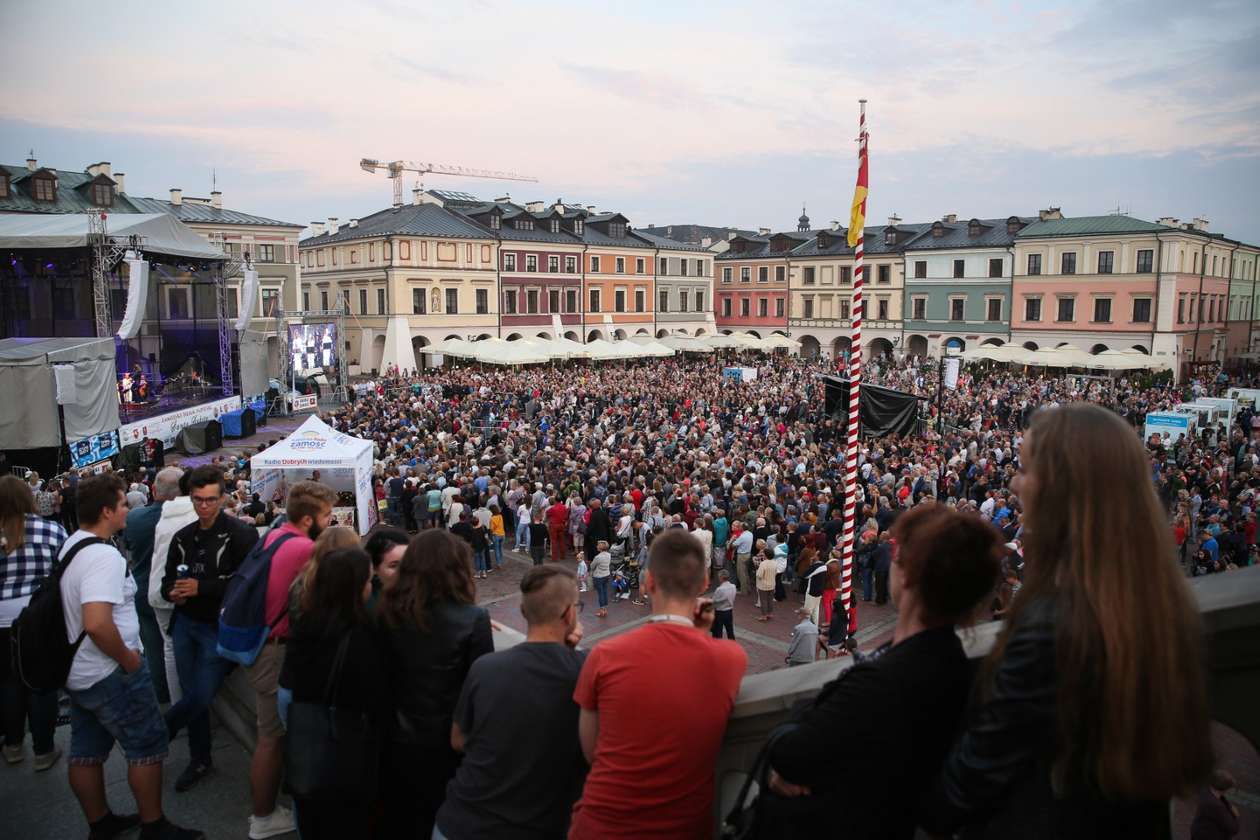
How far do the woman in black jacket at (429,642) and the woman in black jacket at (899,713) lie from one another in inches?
54.6

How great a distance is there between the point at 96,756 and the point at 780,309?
195 feet

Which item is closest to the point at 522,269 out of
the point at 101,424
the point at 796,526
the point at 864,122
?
the point at 101,424

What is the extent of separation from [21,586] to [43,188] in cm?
4253

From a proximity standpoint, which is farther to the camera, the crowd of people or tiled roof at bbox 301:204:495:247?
tiled roof at bbox 301:204:495:247

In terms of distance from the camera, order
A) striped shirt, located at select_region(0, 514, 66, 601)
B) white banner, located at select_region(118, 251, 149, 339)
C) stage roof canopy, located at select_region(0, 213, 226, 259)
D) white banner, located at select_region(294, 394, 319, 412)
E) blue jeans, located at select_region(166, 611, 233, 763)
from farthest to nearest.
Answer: white banner, located at select_region(294, 394, 319, 412) < stage roof canopy, located at select_region(0, 213, 226, 259) < white banner, located at select_region(118, 251, 149, 339) < striped shirt, located at select_region(0, 514, 66, 601) < blue jeans, located at select_region(166, 611, 233, 763)

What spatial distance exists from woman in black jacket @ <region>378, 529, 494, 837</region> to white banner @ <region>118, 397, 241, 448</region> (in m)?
21.0

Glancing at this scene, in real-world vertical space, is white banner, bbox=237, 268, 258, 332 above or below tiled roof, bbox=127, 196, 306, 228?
below

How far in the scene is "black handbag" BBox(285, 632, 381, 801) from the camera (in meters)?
3.01

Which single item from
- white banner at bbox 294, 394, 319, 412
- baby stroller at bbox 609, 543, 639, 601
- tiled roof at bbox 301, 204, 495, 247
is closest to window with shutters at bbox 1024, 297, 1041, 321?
tiled roof at bbox 301, 204, 495, 247

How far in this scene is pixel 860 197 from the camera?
324 inches

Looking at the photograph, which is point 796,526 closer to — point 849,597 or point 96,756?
point 849,597

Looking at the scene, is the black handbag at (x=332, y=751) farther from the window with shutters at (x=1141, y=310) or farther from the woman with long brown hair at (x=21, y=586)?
the window with shutters at (x=1141, y=310)

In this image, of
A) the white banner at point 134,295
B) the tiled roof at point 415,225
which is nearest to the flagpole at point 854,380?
the white banner at point 134,295

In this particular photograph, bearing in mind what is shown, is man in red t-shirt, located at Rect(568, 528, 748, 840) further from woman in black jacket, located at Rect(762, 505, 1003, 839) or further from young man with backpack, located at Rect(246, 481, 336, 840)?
young man with backpack, located at Rect(246, 481, 336, 840)
